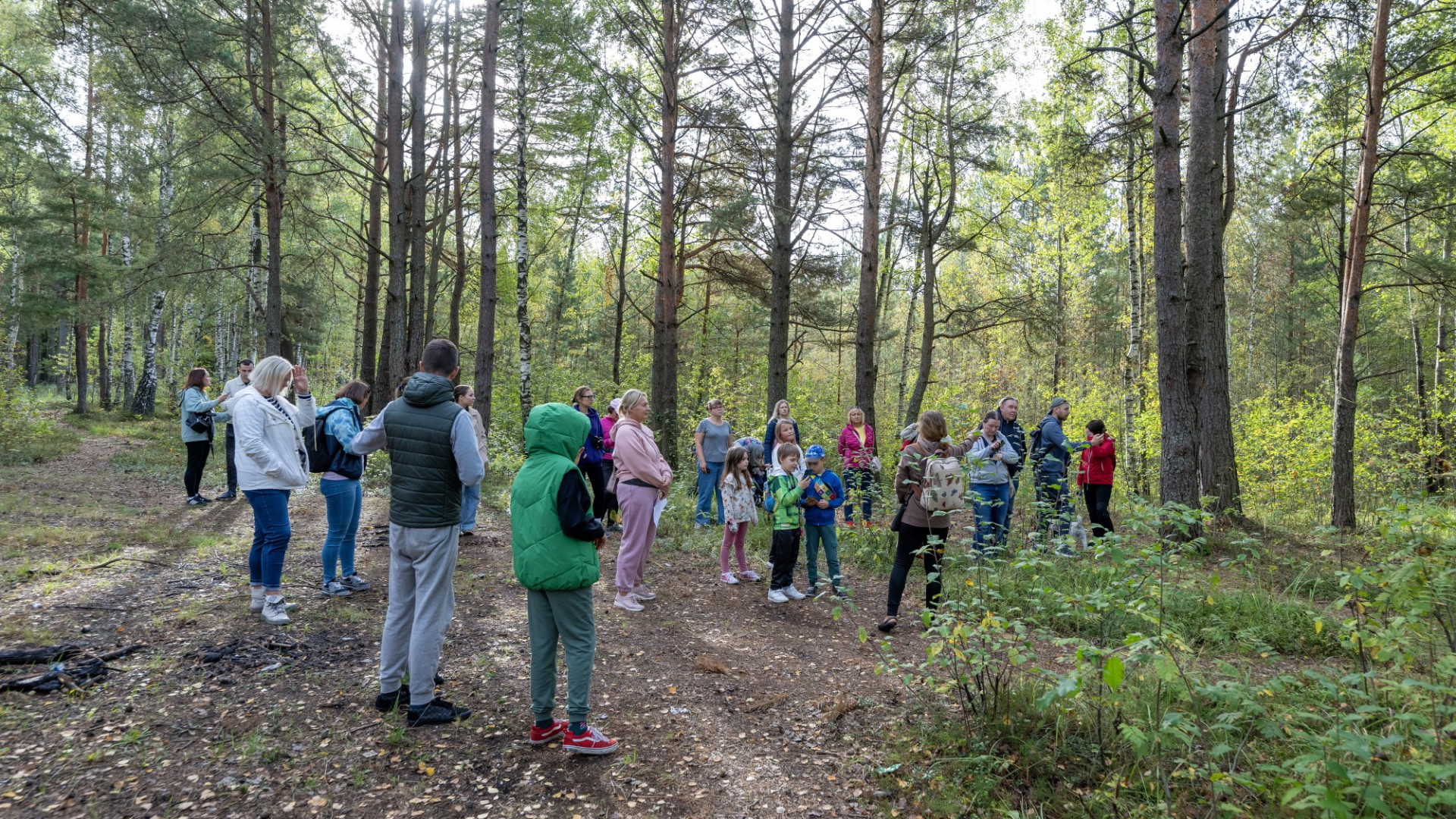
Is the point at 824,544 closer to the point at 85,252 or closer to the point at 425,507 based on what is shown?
the point at 425,507

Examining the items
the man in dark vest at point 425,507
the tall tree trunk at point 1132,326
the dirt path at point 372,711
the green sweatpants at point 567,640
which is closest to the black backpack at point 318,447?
the dirt path at point 372,711

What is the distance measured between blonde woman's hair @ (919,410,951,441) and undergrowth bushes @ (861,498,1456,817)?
1329mm

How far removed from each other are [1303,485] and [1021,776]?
1445 cm

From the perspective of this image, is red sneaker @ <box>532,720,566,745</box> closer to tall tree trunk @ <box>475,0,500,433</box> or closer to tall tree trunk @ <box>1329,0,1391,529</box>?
tall tree trunk @ <box>475,0,500,433</box>

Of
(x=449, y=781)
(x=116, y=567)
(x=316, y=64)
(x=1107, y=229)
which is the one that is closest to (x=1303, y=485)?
(x=1107, y=229)

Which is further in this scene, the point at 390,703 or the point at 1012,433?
the point at 1012,433

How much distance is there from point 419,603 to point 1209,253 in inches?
381

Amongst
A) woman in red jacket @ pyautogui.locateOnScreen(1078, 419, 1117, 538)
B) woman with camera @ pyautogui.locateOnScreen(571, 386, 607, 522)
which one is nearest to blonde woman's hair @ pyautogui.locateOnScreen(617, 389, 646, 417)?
woman with camera @ pyautogui.locateOnScreen(571, 386, 607, 522)

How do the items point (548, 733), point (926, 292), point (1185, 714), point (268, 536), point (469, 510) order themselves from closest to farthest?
point (1185, 714) → point (548, 733) → point (268, 536) → point (469, 510) → point (926, 292)

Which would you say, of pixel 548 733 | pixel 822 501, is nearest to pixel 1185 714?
pixel 548 733

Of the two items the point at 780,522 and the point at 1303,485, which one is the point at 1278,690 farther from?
the point at 1303,485

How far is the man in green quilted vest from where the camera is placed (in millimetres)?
3447

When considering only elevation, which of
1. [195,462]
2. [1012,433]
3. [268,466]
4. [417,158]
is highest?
[417,158]

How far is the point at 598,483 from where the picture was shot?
810 centimetres
